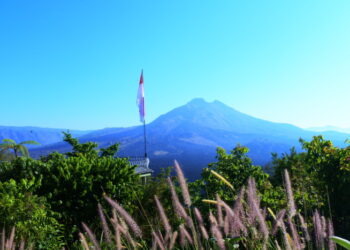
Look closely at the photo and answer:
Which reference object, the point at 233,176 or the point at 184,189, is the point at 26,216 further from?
the point at 233,176

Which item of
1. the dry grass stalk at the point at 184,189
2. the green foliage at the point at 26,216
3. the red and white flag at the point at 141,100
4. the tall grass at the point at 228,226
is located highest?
the red and white flag at the point at 141,100

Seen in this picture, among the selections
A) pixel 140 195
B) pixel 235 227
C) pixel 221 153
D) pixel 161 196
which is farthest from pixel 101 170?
pixel 235 227

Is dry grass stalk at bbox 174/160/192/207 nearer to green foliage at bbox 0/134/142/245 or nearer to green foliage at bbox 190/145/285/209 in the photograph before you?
green foliage at bbox 190/145/285/209

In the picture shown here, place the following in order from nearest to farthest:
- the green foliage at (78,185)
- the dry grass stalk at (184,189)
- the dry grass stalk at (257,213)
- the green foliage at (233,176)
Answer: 1. the dry grass stalk at (257,213)
2. the dry grass stalk at (184,189)
3. the green foliage at (233,176)
4. the green foliage at (78,185)

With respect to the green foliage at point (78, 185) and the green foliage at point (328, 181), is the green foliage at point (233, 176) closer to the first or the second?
the green foliage at point (328, 181)

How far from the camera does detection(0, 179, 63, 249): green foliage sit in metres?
5.52

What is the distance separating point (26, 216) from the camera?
5.66m

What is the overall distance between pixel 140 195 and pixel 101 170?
116cm

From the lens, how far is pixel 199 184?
7758mm

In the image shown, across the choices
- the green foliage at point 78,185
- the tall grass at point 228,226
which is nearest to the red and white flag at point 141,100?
the green foliage at point 78,185

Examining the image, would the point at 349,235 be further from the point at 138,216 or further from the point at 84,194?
the point at 84,194

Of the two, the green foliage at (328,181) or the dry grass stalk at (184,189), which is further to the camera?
the green foliage at (328,181)

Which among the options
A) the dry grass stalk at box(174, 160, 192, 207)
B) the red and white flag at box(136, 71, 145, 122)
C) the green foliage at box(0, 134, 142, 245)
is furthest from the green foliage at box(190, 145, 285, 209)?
the red and white flag at box(136, 71, 145, 122)

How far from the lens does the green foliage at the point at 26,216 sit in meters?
5.52
